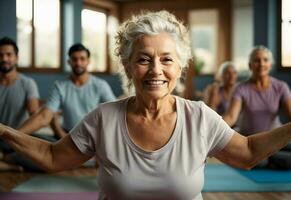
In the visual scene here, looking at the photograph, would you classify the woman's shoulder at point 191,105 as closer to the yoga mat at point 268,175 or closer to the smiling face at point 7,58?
the yoga mat at point 268,175

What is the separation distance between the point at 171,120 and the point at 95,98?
6.40 ft

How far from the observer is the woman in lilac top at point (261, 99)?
2.83 metres

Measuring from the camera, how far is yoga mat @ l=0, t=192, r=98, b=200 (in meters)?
2.02

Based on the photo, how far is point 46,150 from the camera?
1.13 meters

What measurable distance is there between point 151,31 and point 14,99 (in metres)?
2.05

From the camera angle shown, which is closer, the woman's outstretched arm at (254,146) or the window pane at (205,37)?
the woman's outstretched arm at (254,146)

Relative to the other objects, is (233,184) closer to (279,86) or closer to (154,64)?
(279,86)

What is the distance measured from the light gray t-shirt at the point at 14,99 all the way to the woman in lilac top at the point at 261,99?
1315 millimetres

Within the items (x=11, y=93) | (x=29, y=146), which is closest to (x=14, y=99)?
(x=11, y=93)

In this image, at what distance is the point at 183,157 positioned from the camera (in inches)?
41.0

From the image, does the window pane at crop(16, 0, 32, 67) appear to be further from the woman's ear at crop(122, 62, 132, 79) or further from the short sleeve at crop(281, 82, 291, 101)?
the woman's ear at crop(122, 62, 132, 79)

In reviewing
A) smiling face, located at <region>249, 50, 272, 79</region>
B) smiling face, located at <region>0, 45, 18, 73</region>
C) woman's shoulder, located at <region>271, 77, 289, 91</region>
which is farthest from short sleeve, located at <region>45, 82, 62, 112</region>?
woman's shoulder, located at <region>271, 77, 289, 91</region>

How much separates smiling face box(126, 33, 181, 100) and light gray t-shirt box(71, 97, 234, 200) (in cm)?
9

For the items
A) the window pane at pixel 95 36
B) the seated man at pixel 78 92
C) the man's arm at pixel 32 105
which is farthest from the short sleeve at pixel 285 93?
the window pane at pixel 95 36
